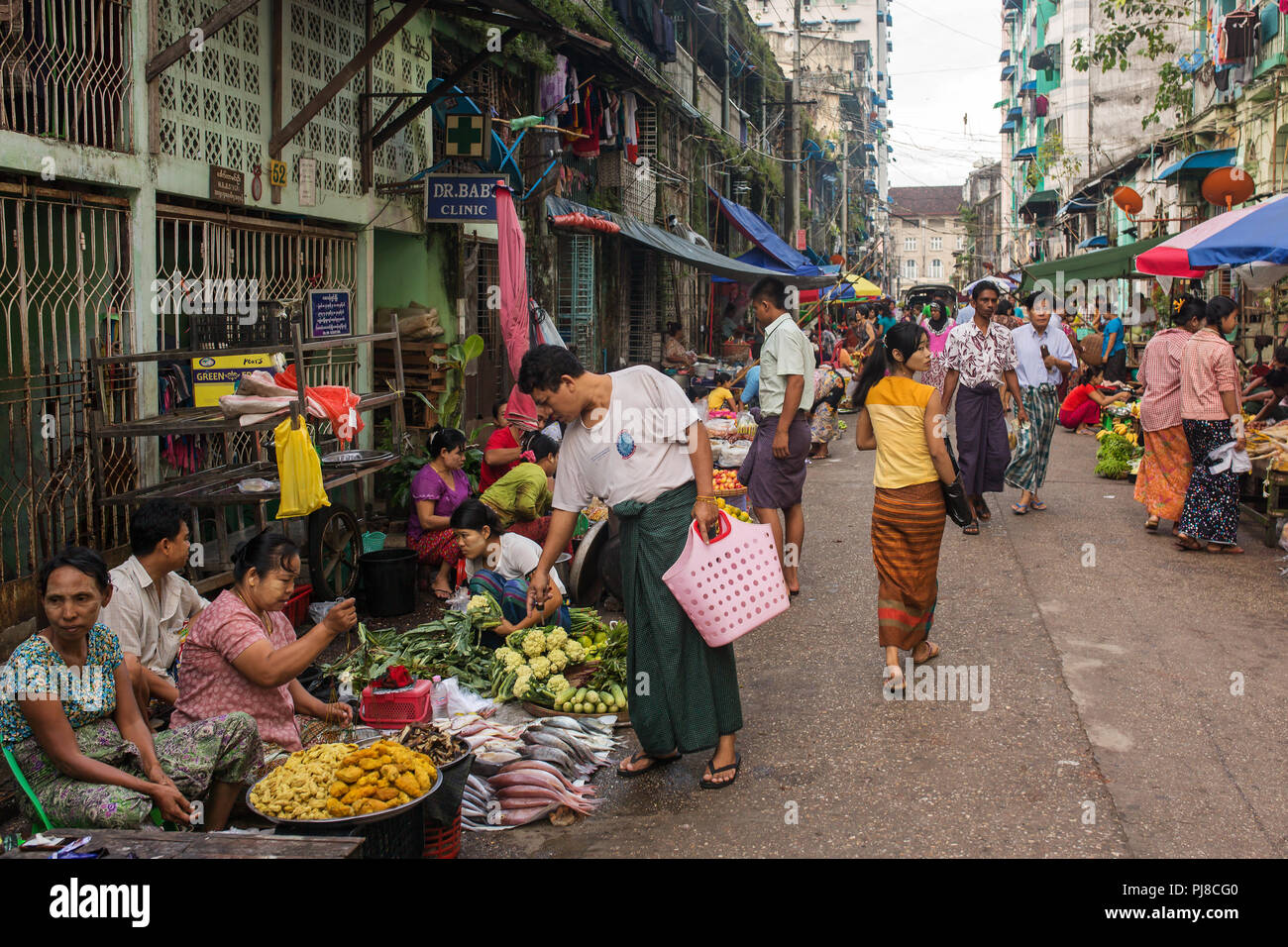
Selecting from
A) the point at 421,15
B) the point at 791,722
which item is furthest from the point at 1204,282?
the point at 791,722

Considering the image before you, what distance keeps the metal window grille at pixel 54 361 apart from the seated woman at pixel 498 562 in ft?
6.82

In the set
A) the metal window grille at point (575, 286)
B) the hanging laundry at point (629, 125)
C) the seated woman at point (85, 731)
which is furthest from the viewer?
the hanging laundry at point (629, 125)

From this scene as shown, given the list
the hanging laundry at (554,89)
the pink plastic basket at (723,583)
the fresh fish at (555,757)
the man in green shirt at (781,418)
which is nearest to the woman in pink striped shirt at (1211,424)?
the man in green shirt at (781,418)

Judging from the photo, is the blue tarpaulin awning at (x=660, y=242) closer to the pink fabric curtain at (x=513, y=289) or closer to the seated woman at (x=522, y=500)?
the pink fabric curtain at (x=513, y=289)

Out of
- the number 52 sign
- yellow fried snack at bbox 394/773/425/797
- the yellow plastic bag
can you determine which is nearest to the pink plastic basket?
yellow fried snack at bbox 394/773/425/797

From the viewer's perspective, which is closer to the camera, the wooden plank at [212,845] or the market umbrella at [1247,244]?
the wooden plank at [212,845]

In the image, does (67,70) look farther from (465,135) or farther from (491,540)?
(465,135)

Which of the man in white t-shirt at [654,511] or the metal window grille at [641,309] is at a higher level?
the metal window grille at [641,309]

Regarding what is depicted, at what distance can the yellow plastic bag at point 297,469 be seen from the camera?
652cm

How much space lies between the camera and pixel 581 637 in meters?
6.61

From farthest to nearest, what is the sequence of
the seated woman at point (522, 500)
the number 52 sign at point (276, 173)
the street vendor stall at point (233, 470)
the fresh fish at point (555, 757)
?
1. the number 52 sign at point (276, 173)
2. the seated woman at point (522, 500)
3. the street vendor stall at point (233, 470)
4. the fresh fish at point (555, 757)

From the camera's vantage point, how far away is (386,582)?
25.3 ft

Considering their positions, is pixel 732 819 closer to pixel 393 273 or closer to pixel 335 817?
pixel 335 817

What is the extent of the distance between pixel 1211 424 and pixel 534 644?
5652 millimetres
